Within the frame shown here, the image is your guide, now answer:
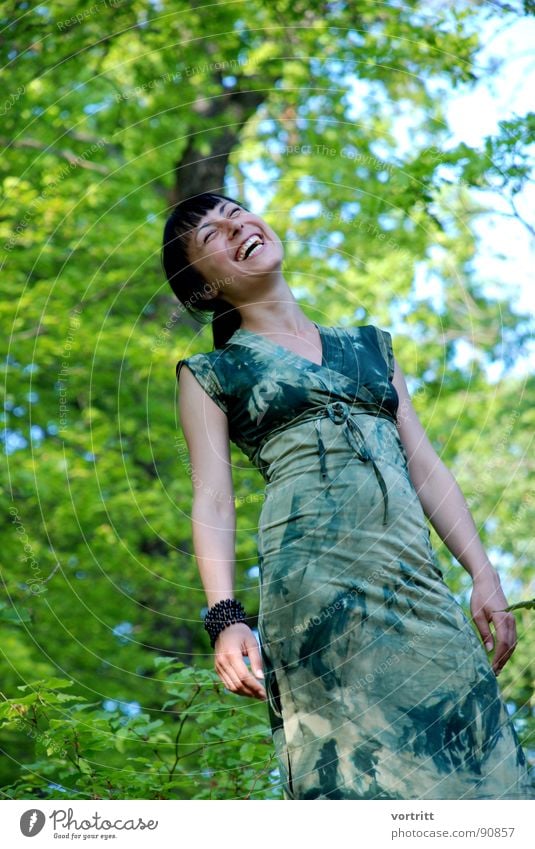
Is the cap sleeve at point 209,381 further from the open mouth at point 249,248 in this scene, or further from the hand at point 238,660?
the hand at point 238,660

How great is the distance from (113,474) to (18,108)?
11.8 feet

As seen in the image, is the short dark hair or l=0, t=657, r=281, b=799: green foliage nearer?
the short dark hair

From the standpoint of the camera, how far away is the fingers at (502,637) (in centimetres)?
282

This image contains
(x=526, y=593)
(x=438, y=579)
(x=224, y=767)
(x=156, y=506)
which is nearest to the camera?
(x=438, y=579)

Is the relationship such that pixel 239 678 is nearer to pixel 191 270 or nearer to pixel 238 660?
pixel 238 660

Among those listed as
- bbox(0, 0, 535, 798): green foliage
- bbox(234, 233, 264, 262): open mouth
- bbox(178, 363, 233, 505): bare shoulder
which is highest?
bbox(0, 0, 535, 798): green foliage

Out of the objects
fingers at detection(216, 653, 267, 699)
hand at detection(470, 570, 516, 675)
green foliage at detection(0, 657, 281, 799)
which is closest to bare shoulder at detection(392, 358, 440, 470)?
hand at detection(470, 570, 516, 675)

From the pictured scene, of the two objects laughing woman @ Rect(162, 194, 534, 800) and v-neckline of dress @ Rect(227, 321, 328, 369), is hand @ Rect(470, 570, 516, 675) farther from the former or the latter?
v-neckline of dress @ Rect(227, 321, 328, 369)

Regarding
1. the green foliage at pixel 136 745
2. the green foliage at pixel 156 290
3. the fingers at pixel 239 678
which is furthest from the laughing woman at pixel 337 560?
the green foliage at pixel 156 290

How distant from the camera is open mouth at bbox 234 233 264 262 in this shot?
10.3 feet

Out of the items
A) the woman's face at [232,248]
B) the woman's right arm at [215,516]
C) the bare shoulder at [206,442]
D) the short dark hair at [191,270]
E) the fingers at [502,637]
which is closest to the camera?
the woman's right arm at [215,516]

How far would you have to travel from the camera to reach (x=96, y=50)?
9219 mm
